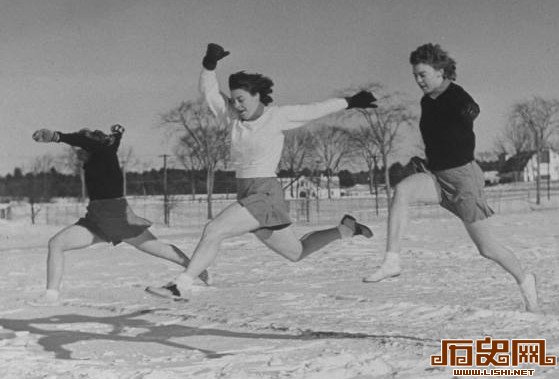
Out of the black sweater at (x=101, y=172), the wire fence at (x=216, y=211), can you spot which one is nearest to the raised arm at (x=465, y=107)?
the black sweater at (x=101, y=172)

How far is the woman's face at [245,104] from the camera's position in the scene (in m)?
4.86

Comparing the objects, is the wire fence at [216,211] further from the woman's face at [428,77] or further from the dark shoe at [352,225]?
the woman's face at [428,77]

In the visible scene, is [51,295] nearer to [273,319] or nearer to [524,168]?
[273,319]

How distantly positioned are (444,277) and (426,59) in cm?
646

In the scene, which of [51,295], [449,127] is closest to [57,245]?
[51,295]

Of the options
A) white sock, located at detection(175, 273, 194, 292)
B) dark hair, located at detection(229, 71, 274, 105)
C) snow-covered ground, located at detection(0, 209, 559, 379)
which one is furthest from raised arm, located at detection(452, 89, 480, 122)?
white sock, located at detection(175, 273, 194, 292)

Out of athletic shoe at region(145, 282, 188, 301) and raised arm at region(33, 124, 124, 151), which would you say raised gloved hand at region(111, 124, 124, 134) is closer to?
raised arm at region(33, 124, 124, 151)

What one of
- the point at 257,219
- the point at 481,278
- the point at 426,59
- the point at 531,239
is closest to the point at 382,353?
the point at 257,219

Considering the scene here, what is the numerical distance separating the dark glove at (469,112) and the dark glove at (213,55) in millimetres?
1609

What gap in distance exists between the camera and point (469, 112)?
4738 millimetres

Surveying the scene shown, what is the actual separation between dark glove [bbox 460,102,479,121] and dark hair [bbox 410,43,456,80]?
0.38 m

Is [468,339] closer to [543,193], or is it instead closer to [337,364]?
[337,364]

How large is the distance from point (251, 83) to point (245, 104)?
16 centimetres

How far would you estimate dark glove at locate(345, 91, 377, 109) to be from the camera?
5.03 metres
